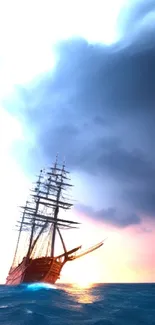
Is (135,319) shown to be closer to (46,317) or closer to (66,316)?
(66,316)

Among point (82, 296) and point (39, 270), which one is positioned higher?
point (39, 270)

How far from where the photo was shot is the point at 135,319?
22625 millimetres

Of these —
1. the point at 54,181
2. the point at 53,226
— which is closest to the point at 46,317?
the point at 53,226

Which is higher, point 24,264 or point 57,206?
point 57,206

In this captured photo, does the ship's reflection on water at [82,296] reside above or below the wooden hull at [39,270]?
below

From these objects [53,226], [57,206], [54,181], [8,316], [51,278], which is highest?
[54,181]

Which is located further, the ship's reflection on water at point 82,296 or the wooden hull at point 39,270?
the wooden hull at point 39,270

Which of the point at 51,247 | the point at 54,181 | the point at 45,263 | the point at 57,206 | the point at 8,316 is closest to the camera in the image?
the point at 8,316

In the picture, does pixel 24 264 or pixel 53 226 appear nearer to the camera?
pixel 24 264

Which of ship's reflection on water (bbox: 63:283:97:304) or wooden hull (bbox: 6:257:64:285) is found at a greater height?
wooden hull (bbox: 6:257:64:285)

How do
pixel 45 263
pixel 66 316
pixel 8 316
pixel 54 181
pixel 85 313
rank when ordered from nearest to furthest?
pixel 8 316 < pixel 66 316 < pixel 85 313 < pixel 45 263 < pixel 54 181

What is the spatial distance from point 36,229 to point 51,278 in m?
18.4

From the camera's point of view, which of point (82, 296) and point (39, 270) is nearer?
point (82, 296)

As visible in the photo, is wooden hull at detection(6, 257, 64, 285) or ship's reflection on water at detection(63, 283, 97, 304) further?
wooden hull at detection(6, 257, 64, 285)
